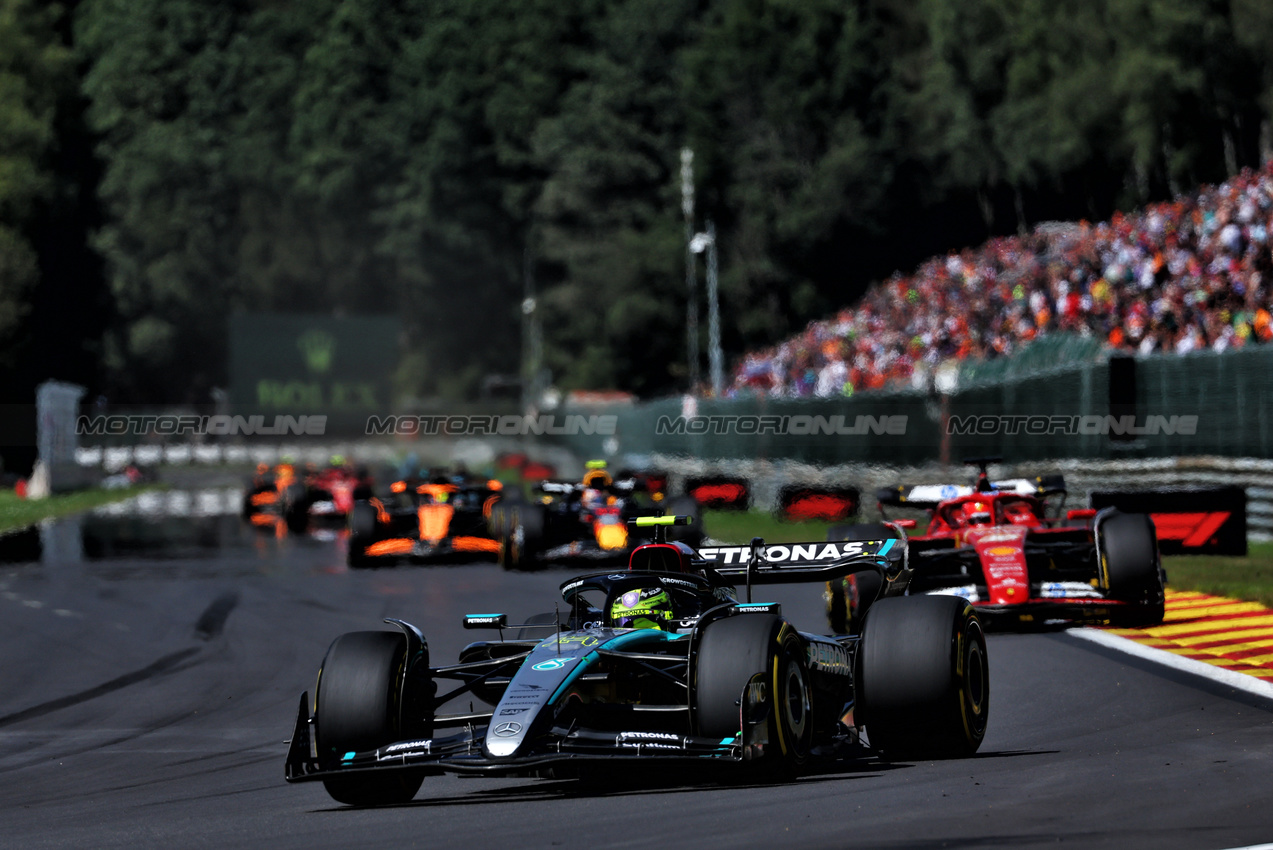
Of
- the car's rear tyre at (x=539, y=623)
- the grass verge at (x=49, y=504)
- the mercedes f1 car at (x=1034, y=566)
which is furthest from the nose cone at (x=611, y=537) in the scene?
the grass verge at (x=49, y=504)

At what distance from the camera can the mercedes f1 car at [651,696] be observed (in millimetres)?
6848

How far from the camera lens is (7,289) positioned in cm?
6675

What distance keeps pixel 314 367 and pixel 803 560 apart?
6920cm

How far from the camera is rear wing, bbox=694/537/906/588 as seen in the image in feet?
28.4

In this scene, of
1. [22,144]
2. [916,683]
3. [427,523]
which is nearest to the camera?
[916,683]

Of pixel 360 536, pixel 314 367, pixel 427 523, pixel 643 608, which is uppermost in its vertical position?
pixel 314 367

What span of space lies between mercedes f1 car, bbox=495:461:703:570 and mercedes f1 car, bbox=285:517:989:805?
11.1m

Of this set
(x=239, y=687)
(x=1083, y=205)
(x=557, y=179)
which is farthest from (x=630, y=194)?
(x=239, y=687)

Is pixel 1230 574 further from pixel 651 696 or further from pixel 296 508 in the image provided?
pixel 296 508

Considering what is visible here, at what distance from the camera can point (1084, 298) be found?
94.4ft

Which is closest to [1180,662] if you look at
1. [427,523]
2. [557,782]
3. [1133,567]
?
[1133,567]

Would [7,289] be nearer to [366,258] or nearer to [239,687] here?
[366,258]

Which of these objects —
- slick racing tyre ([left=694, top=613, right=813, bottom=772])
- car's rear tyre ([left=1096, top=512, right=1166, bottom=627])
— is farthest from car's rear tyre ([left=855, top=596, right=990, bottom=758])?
car's rear tyre ([left=1096, top=512, right=1166, bottom=627])

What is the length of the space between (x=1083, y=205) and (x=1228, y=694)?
177 feet
